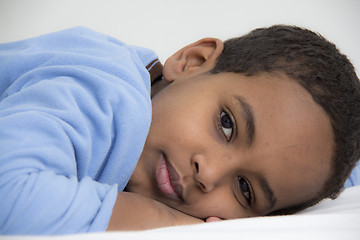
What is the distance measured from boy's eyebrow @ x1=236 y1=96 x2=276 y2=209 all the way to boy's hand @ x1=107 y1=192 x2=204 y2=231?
0.18 m

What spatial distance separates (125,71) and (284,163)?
36 centimetres

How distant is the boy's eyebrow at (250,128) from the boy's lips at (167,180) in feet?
0.55

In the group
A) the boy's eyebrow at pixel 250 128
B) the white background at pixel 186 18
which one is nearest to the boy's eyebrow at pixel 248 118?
the boy's eyebrow at pixel 250 128

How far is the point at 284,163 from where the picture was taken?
718 millimetres

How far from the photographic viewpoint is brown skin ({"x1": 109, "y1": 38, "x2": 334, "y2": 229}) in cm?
71

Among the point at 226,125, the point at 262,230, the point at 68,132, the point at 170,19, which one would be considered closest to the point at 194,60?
the point at 226,125

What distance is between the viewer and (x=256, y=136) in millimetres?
706

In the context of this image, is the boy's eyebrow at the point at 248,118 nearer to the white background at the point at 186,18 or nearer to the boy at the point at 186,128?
the boy at the point at 186,128

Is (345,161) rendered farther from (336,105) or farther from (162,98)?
(162,98)

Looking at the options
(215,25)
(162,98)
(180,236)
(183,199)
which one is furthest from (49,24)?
A: (180,236)

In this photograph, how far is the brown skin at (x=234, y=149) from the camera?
71cm

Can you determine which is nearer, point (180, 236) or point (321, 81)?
point (180, 236)

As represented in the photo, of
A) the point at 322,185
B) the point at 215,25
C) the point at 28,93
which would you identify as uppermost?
the point at 28,93

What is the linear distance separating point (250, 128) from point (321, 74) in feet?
0.66
